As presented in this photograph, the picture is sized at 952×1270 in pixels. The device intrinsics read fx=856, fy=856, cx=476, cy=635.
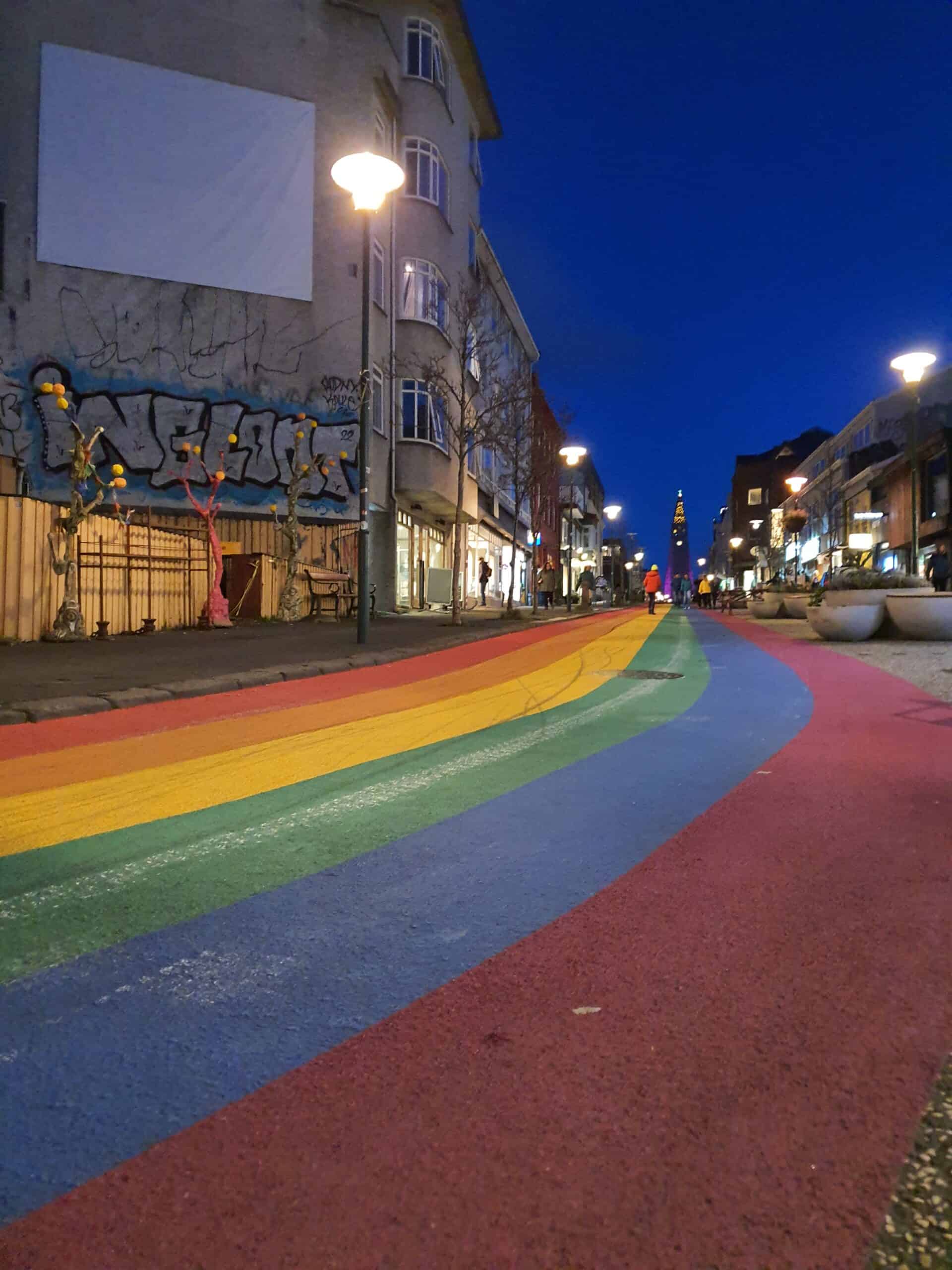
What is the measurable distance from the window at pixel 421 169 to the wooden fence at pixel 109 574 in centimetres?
1286

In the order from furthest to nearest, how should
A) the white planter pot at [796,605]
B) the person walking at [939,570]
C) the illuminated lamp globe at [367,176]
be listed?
the person walking at [939,570]
the white planter pot at [796,605]
the illuminated lamp globe at [367,176]

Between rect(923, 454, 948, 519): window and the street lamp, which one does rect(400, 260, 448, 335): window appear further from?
the street lamp

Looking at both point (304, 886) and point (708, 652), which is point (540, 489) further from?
point (304, 886)

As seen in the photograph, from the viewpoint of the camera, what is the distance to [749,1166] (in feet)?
4.80

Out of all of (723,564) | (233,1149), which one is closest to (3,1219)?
(233,1149)

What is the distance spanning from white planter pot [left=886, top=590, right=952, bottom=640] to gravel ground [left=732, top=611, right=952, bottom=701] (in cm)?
19

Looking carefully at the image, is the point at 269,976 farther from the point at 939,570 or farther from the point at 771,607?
the point at 939,570

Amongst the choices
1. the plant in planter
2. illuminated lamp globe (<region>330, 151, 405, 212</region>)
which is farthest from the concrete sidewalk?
illuminated lamp globe (<region>330, 151, 405, 212</region>)

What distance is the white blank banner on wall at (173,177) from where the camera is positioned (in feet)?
71.5

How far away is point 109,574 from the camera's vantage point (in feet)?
46.2

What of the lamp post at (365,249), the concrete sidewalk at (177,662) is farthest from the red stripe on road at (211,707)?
the lamp post at (365,249)

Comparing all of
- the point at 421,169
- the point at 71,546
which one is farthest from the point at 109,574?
the point at 421,169

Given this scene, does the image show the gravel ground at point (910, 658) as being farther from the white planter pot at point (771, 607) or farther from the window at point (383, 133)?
the window at point (383, 133)

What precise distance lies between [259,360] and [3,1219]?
78.3 feet
